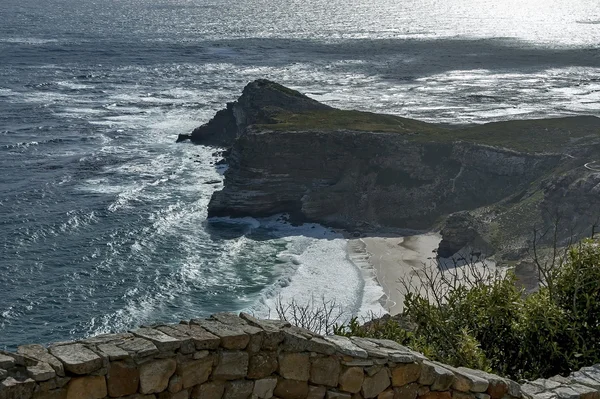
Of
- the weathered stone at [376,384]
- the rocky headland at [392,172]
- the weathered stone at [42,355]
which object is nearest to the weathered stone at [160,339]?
the weathered stone at [42,355]

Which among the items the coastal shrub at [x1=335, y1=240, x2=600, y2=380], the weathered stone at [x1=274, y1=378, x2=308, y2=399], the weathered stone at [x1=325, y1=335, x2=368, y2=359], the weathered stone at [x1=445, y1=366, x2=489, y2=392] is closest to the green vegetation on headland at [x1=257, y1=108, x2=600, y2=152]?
the coastal shrub at [x1=335, y1=240, x2=600, y2=380]

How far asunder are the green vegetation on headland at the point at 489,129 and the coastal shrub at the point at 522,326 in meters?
51.7

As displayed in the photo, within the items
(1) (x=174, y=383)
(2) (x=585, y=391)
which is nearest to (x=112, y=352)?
(1) (x=174, y=383)

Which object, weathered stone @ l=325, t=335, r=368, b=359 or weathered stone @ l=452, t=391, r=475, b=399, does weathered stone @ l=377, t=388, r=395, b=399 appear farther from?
weathered stone @ l=452, t=391, r=475, b=399

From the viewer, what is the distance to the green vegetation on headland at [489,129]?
67.6m

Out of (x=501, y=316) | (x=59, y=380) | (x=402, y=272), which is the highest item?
(x=59, y=380)

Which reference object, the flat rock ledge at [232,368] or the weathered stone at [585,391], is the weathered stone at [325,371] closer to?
the flat rock ledge at [232,368]

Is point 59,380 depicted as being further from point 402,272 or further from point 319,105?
point 319,105

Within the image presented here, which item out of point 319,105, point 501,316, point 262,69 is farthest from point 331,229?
point 262,69

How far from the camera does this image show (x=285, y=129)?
6900cm

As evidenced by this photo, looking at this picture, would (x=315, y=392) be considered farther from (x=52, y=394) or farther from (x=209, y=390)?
(x=52, y=394)

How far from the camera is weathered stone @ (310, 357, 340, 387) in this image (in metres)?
10.5

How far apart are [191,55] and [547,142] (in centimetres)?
9484

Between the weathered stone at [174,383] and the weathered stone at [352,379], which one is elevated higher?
the weathered stone at [174,383]
